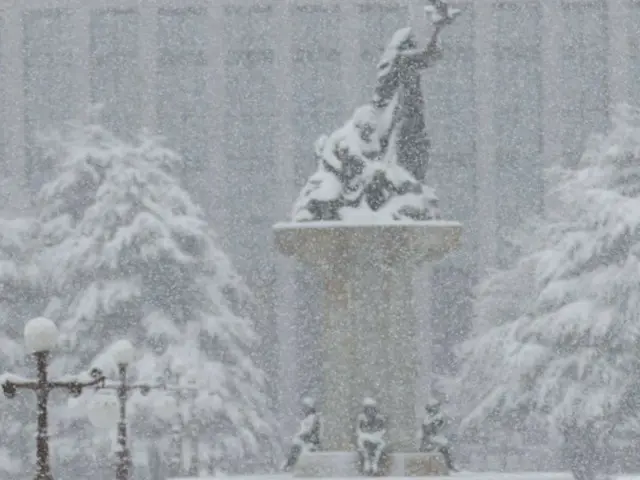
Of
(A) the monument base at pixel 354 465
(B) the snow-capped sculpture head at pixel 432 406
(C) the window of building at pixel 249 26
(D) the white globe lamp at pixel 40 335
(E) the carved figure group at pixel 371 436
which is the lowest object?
(A) the monument base at pixel 354 465

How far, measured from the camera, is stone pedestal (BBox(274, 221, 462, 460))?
62.8 feet

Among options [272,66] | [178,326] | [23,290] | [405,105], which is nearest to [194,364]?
[178,326]

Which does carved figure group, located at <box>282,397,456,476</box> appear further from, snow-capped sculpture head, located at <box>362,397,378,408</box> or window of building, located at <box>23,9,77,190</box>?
window of building, located at <box>23,9,77,190</box>

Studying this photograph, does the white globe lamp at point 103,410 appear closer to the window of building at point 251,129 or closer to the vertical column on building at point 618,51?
the window of building at point 251,129

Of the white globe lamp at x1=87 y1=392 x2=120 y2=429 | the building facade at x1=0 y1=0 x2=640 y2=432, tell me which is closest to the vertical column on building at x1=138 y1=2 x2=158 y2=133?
the building facade at x1=0 y1=0 x2=640 y2=432

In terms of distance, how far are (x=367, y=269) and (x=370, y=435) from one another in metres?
2.01

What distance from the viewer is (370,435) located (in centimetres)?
1850

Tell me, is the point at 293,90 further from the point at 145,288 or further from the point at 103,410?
the point at 103,410

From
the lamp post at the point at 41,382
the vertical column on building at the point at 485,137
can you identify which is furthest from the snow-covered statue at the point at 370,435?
the vertical column on building at the point at 485,137

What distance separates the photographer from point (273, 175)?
1922 inches

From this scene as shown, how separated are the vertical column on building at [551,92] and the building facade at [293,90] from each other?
0.04 metres

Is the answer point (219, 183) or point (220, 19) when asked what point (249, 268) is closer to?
point (219, 183)

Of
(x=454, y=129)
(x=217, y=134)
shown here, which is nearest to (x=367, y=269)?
(x=217, y=134)

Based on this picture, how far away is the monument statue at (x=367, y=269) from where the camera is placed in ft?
62.4
